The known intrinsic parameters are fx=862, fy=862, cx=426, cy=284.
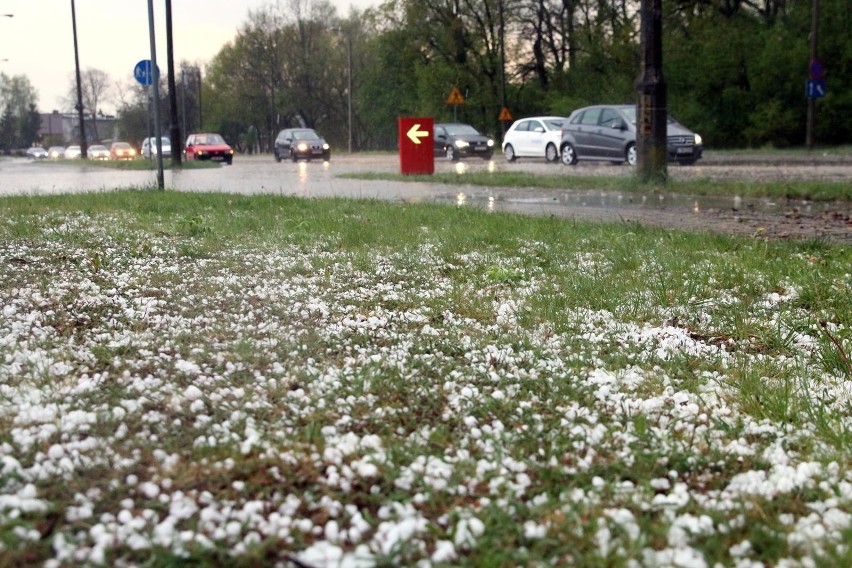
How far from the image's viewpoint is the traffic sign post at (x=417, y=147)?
18.9m

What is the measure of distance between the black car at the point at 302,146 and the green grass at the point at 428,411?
30.1m

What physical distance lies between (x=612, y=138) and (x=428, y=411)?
19962mm

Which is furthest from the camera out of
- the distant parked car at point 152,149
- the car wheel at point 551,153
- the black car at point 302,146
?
the black car at point 302,146

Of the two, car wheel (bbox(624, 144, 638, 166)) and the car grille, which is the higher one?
the car grille

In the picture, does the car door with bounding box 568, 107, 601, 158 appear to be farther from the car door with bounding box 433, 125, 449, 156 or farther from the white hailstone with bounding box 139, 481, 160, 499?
the white hailstone with bounding box 139, 481, 160, 499

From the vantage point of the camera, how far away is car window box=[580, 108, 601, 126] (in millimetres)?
22438

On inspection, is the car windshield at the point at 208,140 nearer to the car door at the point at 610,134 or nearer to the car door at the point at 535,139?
the car door at the point at 535,139

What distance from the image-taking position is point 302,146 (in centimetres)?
3506

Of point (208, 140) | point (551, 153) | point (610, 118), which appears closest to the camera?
point (610, 118)

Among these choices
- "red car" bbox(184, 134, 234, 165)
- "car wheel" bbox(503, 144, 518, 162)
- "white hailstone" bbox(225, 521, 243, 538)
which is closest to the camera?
"white hailstone" bbox(225, 521, 243, 538)

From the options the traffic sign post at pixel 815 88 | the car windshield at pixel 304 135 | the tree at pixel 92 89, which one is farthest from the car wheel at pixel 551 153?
the tree at pixel 92 89

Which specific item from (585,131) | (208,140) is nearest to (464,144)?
(585,131)

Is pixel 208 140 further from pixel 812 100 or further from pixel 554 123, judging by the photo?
pixel 812 100

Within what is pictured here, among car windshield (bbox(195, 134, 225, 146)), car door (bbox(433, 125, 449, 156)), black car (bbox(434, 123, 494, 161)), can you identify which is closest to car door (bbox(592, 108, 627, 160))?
black car (bbox(434, 123, 494, 161))
